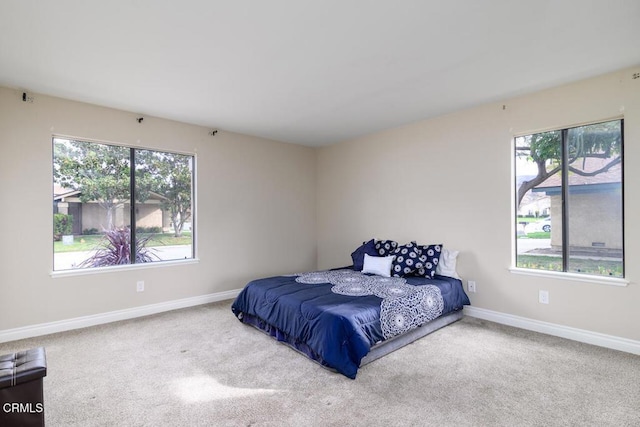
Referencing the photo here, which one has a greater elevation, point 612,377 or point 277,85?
point 277,85

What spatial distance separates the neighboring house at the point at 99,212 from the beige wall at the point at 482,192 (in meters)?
2.81

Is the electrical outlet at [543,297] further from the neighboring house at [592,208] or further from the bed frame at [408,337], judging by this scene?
the bed frame at [408,337]

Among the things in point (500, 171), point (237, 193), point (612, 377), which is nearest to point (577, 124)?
point (500, 171)

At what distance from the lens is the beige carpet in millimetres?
1931

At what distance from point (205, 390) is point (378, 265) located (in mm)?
2467

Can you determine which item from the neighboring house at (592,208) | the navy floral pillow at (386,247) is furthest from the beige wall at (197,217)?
the neighboring house at (592,208)

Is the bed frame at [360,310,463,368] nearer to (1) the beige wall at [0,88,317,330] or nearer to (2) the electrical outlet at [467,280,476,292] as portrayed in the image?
(2) the electrical outlet at [467,280,476,292]

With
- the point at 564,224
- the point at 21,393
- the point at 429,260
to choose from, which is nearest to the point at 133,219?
the point at 21,393

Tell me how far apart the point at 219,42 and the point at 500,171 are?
3.19 meters

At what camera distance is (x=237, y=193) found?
4812 millimetres

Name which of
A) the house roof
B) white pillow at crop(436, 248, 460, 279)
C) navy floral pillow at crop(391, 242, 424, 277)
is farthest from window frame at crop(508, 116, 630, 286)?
the house roof

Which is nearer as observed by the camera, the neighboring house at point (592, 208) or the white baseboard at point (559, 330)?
the white baseboard at point (559, 330)

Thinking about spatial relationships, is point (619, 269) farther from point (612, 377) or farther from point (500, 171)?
point (500, 171)

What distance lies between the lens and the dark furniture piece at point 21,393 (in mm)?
1608
